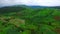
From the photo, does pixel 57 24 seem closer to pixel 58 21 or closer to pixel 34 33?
pixel 58 21

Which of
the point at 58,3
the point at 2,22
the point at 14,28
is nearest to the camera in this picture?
the point at 14,28

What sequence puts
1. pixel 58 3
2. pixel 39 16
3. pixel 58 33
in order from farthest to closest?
pixel 58 3 < pixel 39 16 < pixel 58 33

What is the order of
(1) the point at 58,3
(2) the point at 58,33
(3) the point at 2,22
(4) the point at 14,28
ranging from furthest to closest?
1. (1) the point at 58,3
2. (3) the point at 2,22
3. (4) the point at 14,28
4. (2) the point at 58,33

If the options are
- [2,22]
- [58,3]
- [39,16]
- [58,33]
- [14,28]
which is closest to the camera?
[58,33]

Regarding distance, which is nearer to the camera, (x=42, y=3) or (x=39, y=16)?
(x=39, y=16)

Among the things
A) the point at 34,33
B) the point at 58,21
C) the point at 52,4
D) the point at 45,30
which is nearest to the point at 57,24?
the point at 58,21

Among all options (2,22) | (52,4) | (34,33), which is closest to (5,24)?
(2,22)

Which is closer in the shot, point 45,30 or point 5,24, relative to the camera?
point 45,30

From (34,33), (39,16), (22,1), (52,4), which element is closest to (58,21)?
(39,16)

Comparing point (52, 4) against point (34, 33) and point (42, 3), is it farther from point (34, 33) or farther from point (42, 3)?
point (34, 33)
